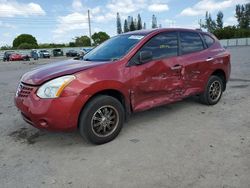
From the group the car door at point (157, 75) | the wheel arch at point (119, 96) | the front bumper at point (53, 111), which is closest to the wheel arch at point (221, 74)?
the car door at point (157, 75)

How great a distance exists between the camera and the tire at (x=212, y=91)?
5.85m

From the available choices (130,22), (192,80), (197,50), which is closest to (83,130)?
(192,80)

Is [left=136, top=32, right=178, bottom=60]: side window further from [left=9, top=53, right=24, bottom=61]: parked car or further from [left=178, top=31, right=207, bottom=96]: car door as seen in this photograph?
[left=9, top=53, right=24, bottom=61]: parked car

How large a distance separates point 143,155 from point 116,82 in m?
1.17

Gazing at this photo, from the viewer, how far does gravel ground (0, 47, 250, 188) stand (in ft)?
10.2

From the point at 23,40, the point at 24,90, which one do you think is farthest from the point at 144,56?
the point at 23,40

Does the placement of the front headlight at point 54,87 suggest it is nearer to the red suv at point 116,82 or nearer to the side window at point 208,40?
the red suv at point 116,82

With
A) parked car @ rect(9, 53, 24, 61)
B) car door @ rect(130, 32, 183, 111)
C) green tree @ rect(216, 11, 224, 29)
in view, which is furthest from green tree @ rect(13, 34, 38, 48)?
car door @ rect(130, 32, 183, 111)

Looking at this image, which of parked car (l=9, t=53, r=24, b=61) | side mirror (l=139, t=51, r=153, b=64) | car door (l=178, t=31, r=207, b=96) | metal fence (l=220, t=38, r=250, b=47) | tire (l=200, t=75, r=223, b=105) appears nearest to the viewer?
side mirror (l=139, t=51, r=153, b=64)

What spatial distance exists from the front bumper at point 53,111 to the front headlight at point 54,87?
0.06 meters

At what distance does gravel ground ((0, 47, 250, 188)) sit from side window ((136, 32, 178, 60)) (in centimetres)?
124

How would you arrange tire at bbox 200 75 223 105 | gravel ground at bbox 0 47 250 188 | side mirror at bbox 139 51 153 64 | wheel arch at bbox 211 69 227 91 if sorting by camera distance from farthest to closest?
wheel arch at bbox 211 69 227 91, tire at bbox 200 75 223 105, side mirror at bbox 139 51 153 64, gravel ground at bbox 0 47 250 188

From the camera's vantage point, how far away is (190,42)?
218 inches

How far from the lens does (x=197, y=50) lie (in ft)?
18.3
